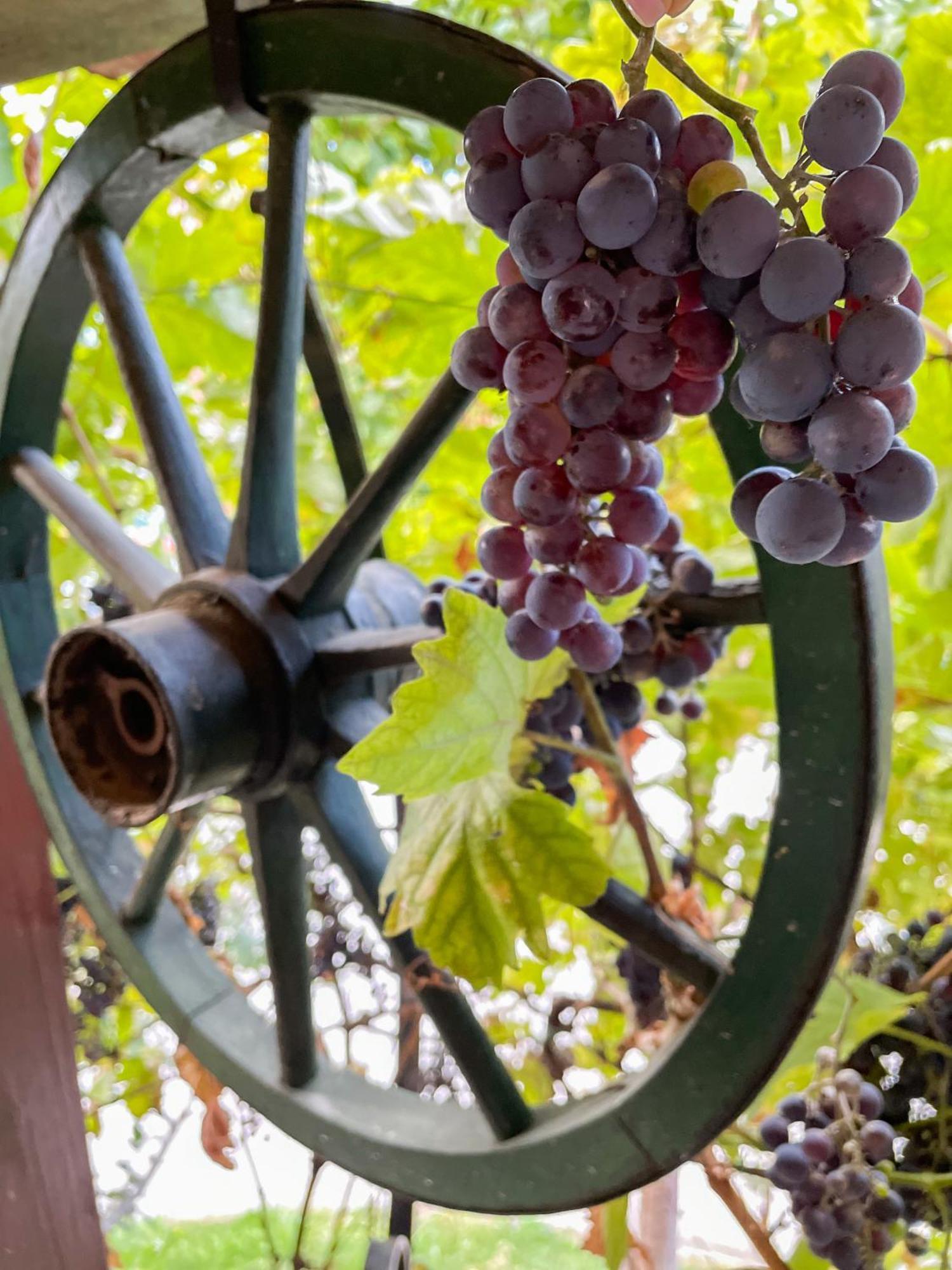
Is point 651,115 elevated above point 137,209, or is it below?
below

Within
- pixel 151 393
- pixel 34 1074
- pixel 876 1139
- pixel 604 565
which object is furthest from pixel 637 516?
pixel 34 1074

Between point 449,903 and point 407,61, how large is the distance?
1.30 feet

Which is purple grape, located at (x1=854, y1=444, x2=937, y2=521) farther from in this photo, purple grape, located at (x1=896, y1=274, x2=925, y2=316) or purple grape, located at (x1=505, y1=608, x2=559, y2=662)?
purple grape, located at (x1=505, y1=608, x2=559, y2=662)

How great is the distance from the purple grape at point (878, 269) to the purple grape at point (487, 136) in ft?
0.38

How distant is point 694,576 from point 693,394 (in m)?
0.19

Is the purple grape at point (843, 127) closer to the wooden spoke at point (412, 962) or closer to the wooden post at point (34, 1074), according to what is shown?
the wooden spoke at point (412, 962)

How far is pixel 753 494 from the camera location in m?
0.32

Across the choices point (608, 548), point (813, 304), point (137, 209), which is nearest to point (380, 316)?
point (137, 209)

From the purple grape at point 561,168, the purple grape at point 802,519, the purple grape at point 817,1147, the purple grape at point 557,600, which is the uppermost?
the purple grape at point 561,168

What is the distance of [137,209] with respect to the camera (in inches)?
24.6

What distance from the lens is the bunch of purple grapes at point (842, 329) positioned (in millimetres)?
258

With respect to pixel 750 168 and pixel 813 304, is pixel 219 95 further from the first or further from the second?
pixel 813 304

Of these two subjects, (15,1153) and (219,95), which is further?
(15,1153)

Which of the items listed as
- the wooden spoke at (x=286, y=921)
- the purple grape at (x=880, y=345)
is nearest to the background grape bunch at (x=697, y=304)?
the purple grape at (x=880, y=345)
